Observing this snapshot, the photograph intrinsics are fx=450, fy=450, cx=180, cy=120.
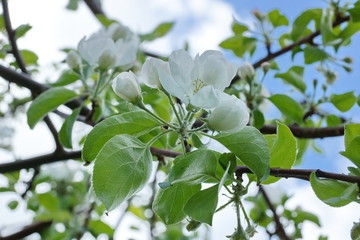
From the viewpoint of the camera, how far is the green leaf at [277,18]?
5.15 ft

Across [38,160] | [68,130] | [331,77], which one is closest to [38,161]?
[38,160]

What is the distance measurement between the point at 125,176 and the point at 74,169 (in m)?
1.95

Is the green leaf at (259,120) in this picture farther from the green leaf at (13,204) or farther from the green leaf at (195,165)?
the green leaf at (13,204)

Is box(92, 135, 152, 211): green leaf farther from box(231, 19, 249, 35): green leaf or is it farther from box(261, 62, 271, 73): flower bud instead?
box(231, 19, 249, 35): green leaf

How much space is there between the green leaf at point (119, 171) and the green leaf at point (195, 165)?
0.05m

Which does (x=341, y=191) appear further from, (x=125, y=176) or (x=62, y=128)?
(x=62, y=128)

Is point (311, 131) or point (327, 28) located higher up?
point (327, 28)

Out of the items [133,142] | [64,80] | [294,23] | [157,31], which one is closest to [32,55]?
[64,80]

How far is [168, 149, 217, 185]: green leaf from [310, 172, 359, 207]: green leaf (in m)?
0.13

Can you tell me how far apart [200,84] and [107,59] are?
0.45m

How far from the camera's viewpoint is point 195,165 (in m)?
0.60

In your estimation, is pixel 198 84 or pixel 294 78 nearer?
pixel 198 84

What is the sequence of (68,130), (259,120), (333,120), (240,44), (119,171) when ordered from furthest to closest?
(240,44) < (333,120) < (259,120) < (68,130) < (119,171)

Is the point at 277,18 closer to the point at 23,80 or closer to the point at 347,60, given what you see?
the point at 347,60
